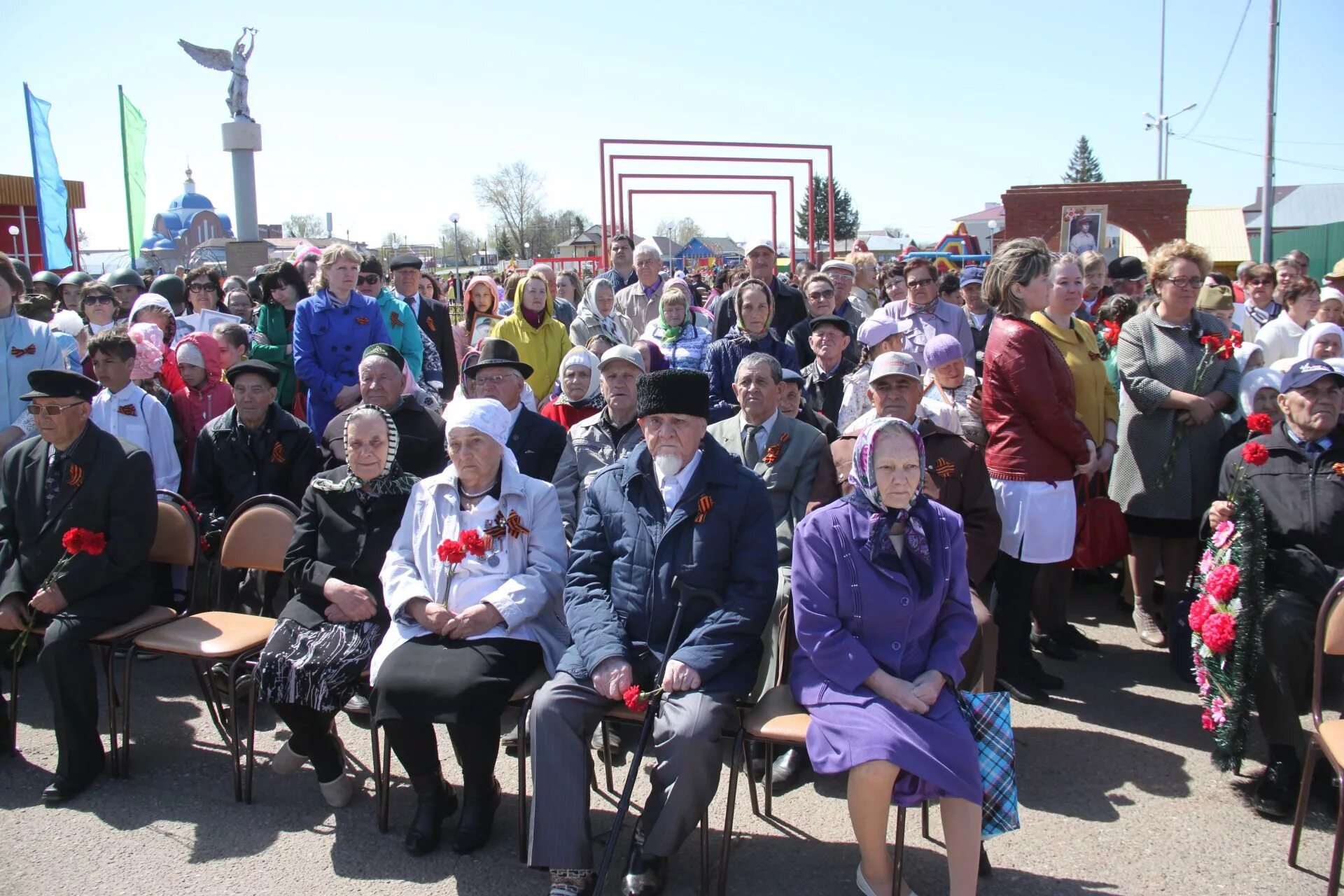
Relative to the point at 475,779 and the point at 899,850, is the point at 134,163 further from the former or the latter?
the point at 899,850

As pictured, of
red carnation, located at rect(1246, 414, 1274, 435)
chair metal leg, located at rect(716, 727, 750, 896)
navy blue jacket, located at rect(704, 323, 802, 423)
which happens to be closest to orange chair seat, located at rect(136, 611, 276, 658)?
chair metal leg, located at rect(716, 727, 750, 896)

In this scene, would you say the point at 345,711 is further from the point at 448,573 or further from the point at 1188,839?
the point at 1188,839

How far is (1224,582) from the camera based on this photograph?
3.52m

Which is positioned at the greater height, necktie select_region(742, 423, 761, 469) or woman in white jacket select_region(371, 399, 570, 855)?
necktie select_region(742, 423, 761, 469)

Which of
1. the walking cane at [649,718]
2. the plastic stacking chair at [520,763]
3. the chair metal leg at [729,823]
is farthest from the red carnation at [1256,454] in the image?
the plastic stacking chair at [520,763]

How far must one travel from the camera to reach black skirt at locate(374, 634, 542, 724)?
324 cm

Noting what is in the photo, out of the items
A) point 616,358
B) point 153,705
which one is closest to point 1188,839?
point 616,358

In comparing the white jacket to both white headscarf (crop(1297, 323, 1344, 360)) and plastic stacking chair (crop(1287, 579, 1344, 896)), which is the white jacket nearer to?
plastic stacking chair (crop(1287, 579, 1344, 896))

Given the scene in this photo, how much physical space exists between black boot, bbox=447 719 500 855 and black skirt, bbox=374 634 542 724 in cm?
7

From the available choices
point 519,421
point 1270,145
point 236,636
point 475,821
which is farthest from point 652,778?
point 1270,145

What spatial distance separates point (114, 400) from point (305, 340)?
119cm

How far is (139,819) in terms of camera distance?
11.8ft

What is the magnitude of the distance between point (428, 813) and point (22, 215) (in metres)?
38.1

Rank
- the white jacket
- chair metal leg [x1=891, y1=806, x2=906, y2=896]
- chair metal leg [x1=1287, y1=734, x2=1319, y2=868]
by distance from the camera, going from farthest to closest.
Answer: the white jacket < chair metal leg [x1=1287, y1=734, x2=1319, y2=868] < chair metal leg [x1=891, y1=806, x2=906, y2=896]
